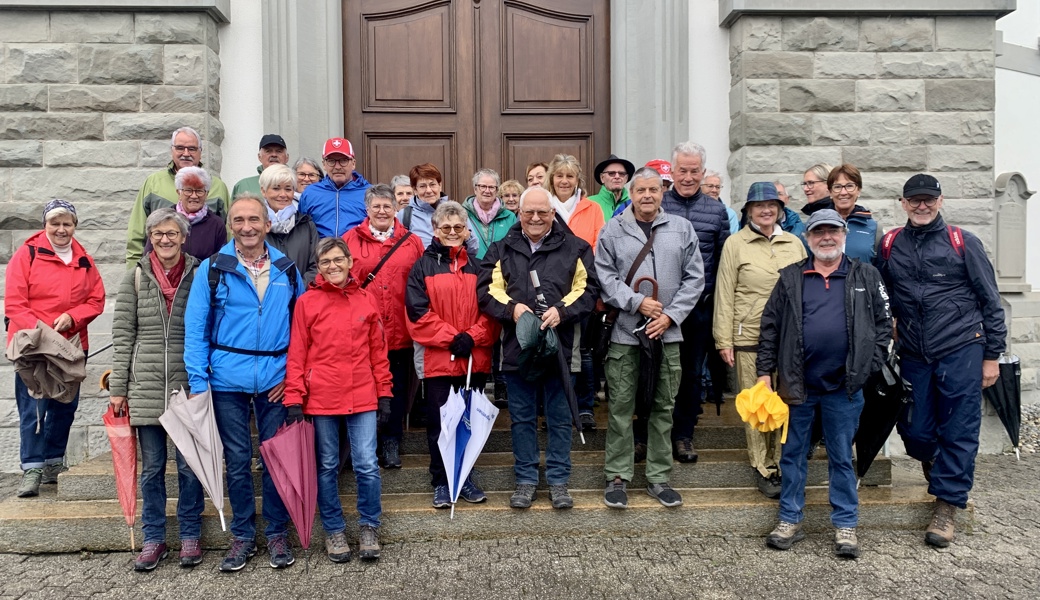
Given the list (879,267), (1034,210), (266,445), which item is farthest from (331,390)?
(1034,210)

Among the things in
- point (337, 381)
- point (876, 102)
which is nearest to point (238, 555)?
point (337, 381)

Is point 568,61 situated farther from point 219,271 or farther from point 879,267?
point 219,271

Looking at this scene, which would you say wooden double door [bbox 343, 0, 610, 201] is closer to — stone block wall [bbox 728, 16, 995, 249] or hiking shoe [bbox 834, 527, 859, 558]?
stone block wall [bbox 728, 16, 995, 249]

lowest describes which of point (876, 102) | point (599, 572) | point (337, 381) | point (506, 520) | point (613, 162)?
point (599, 572)

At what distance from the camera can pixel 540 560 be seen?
4.01 m

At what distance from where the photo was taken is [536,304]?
4.34 m

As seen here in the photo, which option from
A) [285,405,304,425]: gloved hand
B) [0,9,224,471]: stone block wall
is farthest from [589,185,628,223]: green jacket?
[0,9,224,471]: stone block wall

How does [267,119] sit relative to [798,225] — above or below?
above

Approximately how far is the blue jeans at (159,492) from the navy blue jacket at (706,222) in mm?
3086

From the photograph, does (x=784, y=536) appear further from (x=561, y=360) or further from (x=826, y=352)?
(x=561, y=360)

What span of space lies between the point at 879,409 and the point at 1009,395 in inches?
83.6

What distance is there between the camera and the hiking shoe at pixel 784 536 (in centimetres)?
419

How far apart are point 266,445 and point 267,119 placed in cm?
350

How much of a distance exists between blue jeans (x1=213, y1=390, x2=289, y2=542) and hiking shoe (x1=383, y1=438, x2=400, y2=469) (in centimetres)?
80
